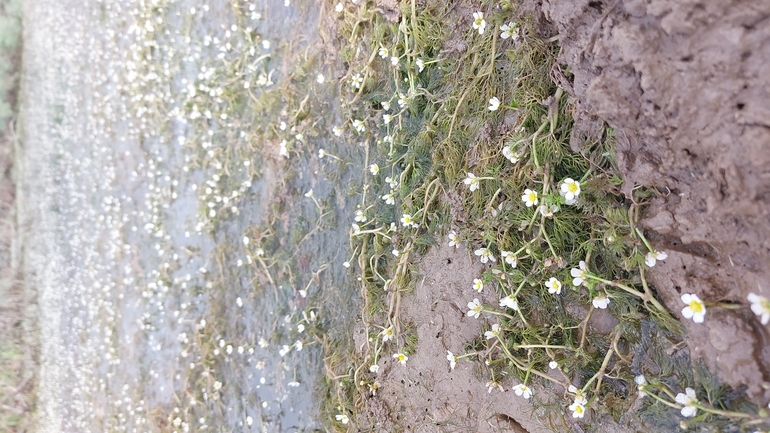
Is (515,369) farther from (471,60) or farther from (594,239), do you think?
(471,60)

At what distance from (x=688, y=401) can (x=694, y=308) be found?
307mm

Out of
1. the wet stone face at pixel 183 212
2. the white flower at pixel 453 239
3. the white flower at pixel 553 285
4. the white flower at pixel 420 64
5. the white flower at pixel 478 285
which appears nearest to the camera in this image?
the white flower at pixel 553 285

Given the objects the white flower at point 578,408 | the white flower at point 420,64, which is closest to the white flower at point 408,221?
the white flower at point 420,64

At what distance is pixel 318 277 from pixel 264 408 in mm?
914

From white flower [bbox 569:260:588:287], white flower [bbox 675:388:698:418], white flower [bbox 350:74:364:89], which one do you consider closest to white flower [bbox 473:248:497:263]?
white flower [bbox 569:260:588:287]

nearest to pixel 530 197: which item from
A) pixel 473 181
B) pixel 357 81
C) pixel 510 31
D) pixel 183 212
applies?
pixel 473 181

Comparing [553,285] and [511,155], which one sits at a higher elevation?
[511,155]

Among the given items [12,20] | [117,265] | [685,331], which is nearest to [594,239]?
[685,331]

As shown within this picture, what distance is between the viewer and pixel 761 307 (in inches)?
54.4

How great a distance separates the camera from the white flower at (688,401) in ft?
5.14

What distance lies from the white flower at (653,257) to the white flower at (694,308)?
0.14 m

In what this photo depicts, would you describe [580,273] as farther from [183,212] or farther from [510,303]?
[183,212]

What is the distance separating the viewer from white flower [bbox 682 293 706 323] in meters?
1.51

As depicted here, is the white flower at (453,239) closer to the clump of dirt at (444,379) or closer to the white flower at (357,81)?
the clump of dirt at (444,379)
